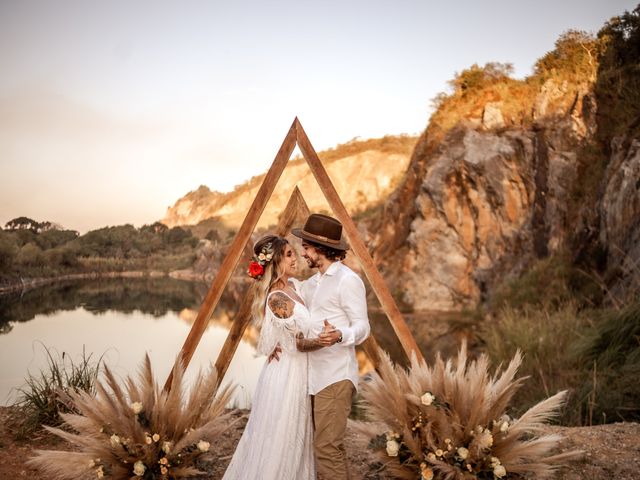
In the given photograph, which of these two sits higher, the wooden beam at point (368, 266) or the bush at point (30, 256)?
the bush at point (30, 256)

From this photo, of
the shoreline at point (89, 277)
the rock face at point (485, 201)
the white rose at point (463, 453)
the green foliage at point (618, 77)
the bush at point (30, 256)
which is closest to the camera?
the white rose at point (463, 453)

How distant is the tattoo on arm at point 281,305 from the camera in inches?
122

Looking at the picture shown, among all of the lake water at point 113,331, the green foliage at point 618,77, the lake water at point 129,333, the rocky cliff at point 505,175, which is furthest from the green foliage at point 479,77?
the lake water at point 113,331

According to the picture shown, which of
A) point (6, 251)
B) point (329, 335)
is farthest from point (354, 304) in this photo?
point (6, 251)

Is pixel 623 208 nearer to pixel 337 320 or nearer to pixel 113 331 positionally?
pixel 337 320

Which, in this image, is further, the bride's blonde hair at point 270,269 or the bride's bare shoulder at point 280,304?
the bride's blonde hair at point 270,269

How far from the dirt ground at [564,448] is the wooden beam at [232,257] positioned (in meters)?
1.01

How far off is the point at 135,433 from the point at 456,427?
2075 mm

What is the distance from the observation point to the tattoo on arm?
310 cm

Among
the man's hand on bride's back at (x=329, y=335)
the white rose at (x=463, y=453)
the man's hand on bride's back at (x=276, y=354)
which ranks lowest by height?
the white rose at (x=463, y=453)

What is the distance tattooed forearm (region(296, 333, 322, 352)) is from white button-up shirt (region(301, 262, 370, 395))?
0.22ft

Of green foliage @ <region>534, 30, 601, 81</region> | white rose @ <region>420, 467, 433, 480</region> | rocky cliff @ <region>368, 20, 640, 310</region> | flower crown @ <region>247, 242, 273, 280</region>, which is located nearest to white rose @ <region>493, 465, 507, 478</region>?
white rose @ <region>420, 467, 433, 480</region>

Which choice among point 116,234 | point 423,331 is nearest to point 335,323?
point 423,331

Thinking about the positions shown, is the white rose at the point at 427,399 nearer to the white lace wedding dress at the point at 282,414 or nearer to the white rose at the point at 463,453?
the white rose at the point at 463,453
